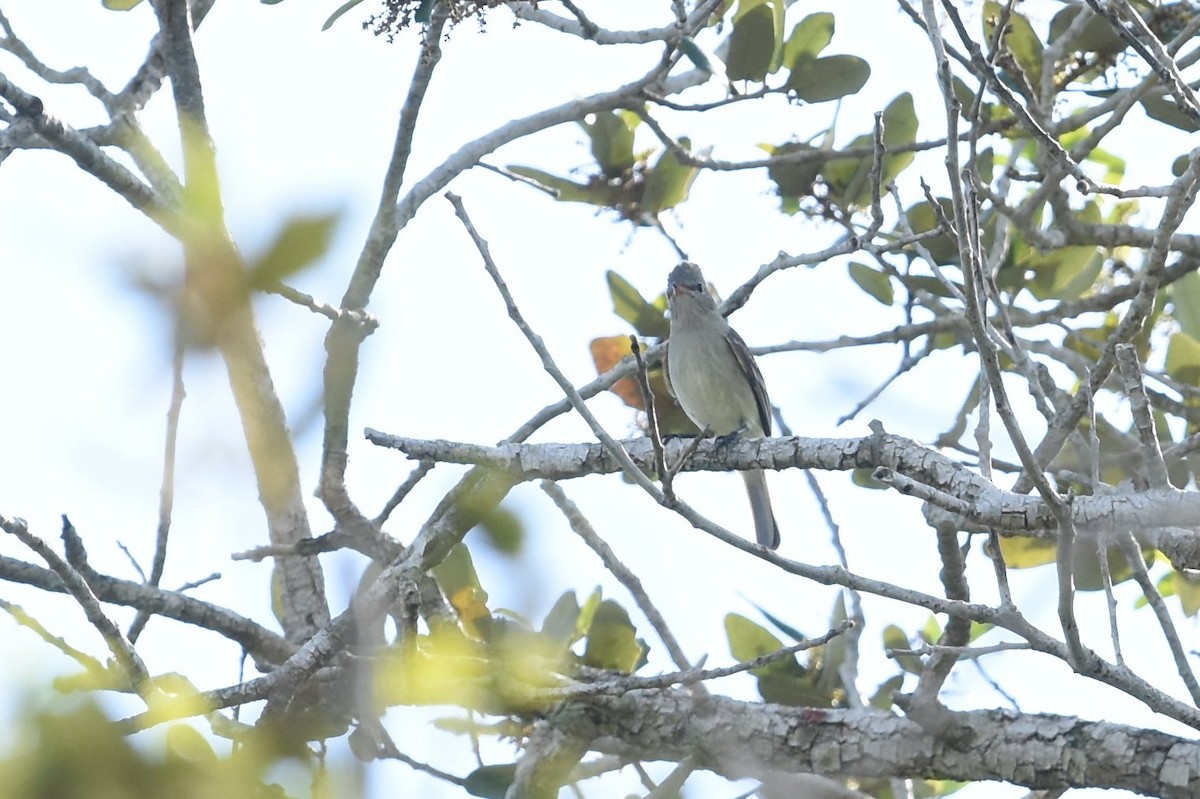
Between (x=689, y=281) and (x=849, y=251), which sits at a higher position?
(x=689, y=281)

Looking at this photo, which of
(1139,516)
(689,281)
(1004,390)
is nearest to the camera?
(1004,390)

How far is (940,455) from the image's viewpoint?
11.8ft

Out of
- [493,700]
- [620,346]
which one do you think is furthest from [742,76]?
[493,700]

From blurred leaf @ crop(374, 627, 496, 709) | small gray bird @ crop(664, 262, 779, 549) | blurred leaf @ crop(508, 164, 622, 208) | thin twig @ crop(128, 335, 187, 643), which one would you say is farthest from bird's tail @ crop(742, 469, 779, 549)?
blurred leaf @ crop(374, 627, 496, 709)

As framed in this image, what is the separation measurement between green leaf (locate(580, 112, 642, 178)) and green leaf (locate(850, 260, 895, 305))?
1.11m

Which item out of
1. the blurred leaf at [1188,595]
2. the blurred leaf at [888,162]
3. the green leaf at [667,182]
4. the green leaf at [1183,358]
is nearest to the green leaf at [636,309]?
the green leaf at [667,182]

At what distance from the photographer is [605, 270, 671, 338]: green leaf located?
5781mm

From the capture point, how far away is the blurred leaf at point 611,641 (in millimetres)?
4758

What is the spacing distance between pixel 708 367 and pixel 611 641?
2486 millimetres

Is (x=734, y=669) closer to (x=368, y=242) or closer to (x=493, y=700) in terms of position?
(x=493, y=700)

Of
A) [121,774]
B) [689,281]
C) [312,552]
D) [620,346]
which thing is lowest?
[121,774]

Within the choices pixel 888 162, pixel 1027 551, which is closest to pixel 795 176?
pixel 888 162

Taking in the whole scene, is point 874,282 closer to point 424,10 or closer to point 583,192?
point 583,192

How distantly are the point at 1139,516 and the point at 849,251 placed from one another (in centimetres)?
140
